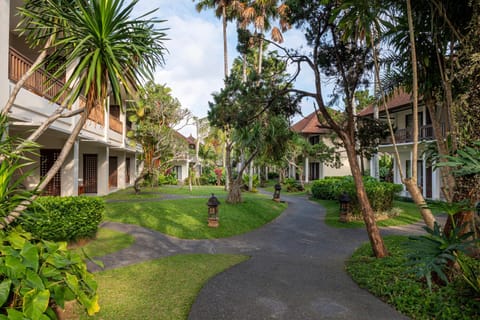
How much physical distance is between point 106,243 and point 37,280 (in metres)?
5.78

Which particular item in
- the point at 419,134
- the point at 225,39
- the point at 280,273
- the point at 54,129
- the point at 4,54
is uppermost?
the point at 225,39

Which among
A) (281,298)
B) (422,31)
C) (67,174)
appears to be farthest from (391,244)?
(67,174)

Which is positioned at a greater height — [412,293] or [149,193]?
[149,193]

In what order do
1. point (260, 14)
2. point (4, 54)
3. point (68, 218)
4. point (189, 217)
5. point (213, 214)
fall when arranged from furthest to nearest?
point (260, 14) < point (189, 217) < point (213, 214) < point (68, 218) < point (4, 54)

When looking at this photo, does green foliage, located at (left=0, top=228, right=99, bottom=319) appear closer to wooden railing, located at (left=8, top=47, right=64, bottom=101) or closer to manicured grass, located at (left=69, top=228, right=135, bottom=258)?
manicured grass, located at (left=69, top=228, right=135, bottom=258)

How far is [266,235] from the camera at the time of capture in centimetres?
1016

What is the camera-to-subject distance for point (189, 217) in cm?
1134

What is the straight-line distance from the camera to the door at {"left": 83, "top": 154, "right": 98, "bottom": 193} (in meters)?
17.9

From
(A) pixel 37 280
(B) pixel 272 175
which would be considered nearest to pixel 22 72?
(A) pixel 37 280

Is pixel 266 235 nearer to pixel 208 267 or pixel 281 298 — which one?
pixel 208 267

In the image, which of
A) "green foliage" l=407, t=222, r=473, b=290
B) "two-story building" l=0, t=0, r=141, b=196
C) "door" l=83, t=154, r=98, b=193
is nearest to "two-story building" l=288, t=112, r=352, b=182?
"two-story building" l=0, t=0, r=141, b=196

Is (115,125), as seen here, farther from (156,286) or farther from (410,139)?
(410,139)

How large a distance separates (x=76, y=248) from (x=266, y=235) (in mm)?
5877

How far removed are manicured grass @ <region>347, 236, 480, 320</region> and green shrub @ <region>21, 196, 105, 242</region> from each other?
22.1 feet
